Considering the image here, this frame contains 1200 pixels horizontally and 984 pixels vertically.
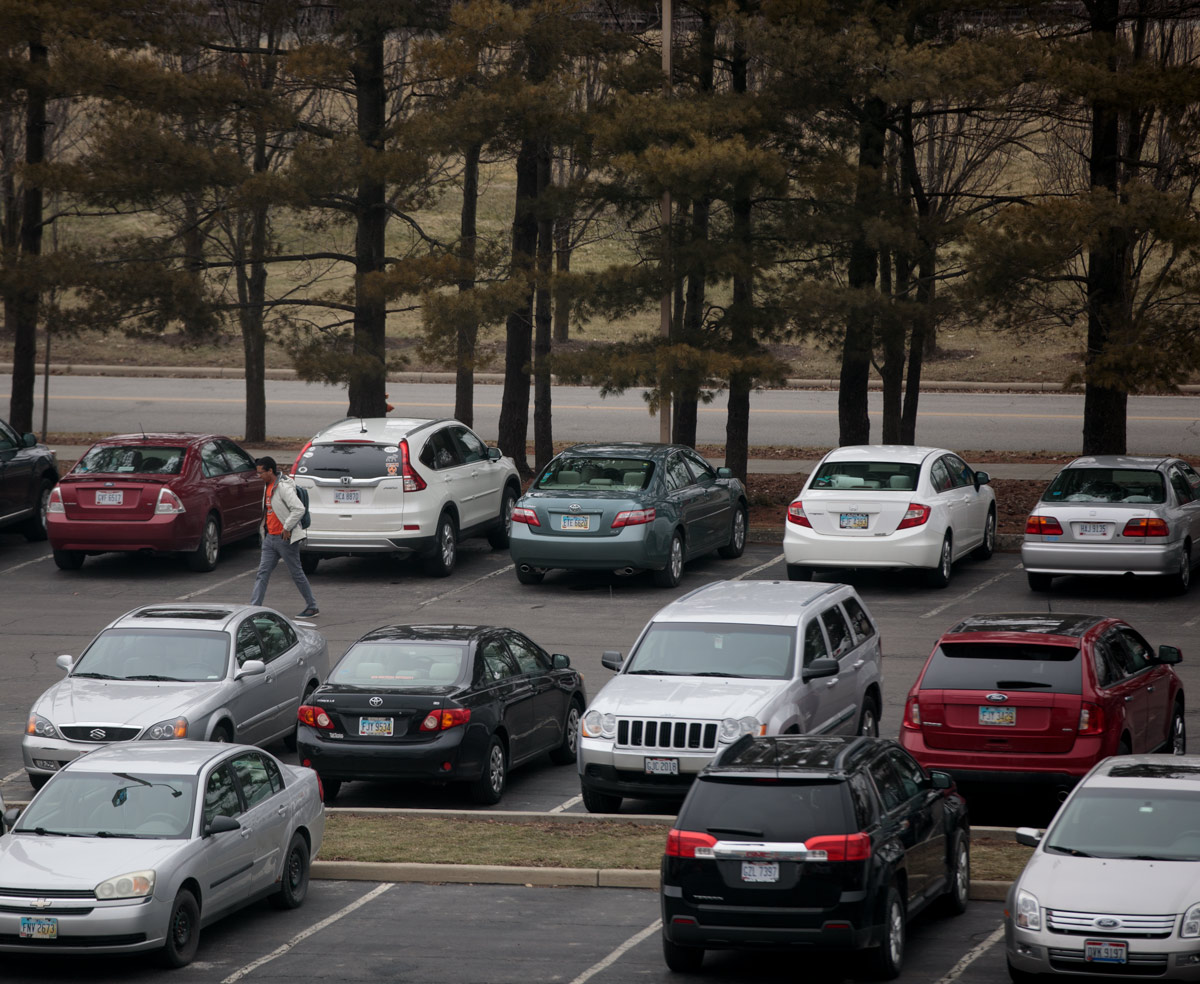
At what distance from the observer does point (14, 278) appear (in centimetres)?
2609

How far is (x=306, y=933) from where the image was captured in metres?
11.1

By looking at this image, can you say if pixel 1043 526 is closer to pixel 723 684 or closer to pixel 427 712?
pixel 723 684

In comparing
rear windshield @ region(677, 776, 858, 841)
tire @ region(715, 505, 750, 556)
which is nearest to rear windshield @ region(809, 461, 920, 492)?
tire @ region(715, 505, 750, 556)

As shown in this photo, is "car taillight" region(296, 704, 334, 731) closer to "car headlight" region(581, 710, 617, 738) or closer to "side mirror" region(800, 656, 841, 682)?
"car headlight" region(581, 710, 617, 738)

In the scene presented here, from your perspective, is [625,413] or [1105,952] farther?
[625,413]

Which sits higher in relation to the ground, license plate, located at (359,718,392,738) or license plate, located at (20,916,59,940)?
license plate, located at (359,718,392,738)

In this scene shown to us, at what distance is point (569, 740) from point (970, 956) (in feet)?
19.3

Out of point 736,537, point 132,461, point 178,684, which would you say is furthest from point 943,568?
point 132,461

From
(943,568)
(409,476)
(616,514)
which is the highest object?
(409,476)

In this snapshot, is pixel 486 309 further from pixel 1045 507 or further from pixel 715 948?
pixel 715 948

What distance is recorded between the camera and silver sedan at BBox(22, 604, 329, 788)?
14062 mm

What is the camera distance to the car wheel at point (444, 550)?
22.4 meters

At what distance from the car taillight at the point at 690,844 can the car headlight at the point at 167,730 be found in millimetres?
5587

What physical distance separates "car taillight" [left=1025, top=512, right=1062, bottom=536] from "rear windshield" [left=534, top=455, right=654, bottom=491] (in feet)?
15.0
